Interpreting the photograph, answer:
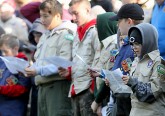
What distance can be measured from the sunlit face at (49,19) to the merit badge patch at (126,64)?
6.57 feet

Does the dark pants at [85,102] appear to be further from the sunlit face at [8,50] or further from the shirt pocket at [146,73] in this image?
the shirt pocket at [146,73]

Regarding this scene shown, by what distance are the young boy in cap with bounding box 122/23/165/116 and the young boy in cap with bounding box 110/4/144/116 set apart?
1.09 ft

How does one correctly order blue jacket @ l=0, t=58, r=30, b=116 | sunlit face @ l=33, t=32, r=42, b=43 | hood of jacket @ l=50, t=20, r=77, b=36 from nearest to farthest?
hood of jacket @ l=50, t=20, r=77, b=36, blue jacket @ l=0, t=58, r=30, b=116, sunlit face @ l=33, t=32, r=42, b=43

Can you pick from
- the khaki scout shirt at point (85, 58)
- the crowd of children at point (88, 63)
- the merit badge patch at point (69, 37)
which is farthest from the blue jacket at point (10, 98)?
the khaki scout shirt at point (85, 58)

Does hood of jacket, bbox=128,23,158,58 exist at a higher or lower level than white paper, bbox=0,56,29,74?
higher

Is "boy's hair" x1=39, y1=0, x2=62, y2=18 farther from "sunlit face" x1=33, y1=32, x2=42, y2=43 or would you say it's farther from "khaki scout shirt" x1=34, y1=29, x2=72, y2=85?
"sunlit face" x1=33, y1=32, x2=42, y2=43

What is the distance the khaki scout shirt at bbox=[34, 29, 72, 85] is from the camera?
8445 millimetres

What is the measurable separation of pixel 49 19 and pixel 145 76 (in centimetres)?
261

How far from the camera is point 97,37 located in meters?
7.92

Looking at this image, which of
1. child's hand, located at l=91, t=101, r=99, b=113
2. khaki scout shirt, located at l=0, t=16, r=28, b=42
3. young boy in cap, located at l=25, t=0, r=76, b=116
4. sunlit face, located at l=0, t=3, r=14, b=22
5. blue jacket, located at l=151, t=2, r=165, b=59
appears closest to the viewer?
child's hand, located at l=91, t=101, r=99, b=113

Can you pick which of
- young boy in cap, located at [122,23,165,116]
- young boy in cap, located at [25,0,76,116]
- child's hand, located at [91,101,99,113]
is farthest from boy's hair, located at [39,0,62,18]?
young boy in cap, located at [122,23,165,116]

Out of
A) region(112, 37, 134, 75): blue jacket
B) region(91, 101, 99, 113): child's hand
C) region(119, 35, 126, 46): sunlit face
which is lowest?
region(91, 101, 99, 113): child's hand

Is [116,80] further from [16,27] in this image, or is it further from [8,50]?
[16,27]

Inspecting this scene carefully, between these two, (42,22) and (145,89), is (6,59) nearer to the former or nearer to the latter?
(42,22)
